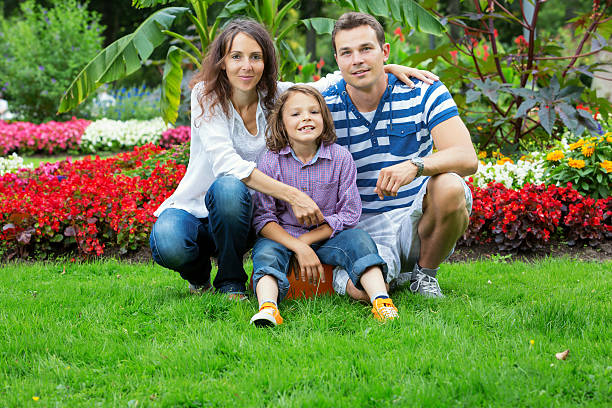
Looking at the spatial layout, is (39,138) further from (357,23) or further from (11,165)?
(357,23)

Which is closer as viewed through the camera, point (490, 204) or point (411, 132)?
point (411, 132)

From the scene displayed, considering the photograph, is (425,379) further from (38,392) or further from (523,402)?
(38,392)

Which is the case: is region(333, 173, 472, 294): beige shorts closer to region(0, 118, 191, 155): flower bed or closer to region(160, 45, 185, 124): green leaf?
region(160, 45, 185, 124): green leaf

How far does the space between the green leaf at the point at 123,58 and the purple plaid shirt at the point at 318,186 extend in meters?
3.09

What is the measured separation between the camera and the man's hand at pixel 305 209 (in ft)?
10.2

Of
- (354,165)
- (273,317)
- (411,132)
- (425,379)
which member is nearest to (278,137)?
(354,165)

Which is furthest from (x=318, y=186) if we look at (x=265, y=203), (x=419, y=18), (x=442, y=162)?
(x=419, y=18)

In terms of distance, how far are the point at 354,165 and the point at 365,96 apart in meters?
0.43

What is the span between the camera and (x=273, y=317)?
288cm

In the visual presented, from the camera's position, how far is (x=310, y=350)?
8.43 feet

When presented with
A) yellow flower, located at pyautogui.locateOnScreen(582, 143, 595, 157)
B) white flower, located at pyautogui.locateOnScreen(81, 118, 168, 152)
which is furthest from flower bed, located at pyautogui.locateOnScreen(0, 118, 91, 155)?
Result: yellow flower, located at pyautogui.locateOnScreen(582, 143, 595, 157)

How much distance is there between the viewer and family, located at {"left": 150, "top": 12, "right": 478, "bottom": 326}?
10.4 ft

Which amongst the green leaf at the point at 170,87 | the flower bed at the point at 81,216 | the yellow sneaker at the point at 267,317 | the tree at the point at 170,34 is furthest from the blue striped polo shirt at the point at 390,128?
the green leaf at the point at 170,87

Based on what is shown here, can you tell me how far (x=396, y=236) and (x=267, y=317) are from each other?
3.31 ft
